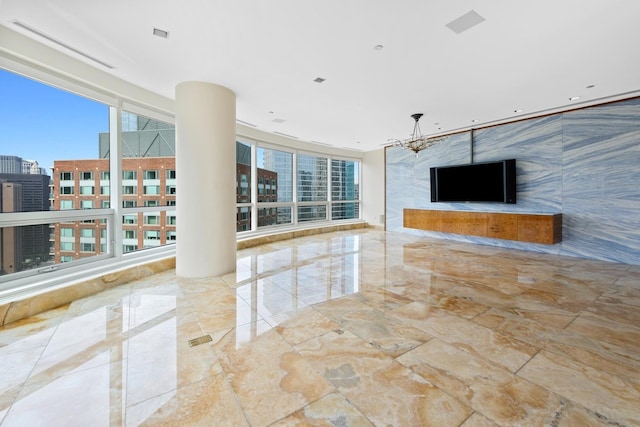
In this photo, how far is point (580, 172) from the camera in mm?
5344

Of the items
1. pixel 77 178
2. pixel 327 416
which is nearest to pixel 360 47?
pixel 327 416

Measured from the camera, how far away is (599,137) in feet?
16.7

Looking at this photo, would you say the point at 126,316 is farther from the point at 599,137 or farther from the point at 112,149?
the point at 599,137

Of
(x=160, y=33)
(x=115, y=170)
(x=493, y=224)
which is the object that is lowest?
(x=493, y=224)

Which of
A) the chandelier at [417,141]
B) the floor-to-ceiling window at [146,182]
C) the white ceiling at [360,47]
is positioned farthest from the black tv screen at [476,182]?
the floor-to-ceiling window at [146,182]

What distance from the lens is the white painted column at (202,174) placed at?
388 centimetres

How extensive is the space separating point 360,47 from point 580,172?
532 centimetres

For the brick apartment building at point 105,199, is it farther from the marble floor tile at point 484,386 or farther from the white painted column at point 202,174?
the marble floor tile at point 484,386

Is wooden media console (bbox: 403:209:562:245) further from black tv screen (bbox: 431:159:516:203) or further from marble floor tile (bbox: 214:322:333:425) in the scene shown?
marble floor tile (bbox: 214:322:333:425)

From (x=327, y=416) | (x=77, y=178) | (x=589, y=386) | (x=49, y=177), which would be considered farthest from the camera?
(x=77, y=178)

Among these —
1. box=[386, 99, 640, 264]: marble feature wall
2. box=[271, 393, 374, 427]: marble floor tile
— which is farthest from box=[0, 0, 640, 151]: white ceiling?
box=[271, 393, 374, 427]: marble floor tile

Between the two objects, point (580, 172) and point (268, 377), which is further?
point (580, 172)

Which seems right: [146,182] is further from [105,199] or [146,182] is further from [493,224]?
[493,224]

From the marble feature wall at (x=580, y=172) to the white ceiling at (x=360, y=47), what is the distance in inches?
25.5
